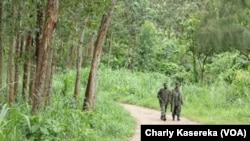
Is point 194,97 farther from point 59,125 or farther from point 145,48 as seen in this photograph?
point 59,125

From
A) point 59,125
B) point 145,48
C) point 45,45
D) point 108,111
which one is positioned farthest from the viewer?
point 145,48

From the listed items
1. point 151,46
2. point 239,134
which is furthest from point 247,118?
point 151,46

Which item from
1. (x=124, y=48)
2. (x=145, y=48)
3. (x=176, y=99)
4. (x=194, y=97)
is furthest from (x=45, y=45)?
(x=124, y=48)

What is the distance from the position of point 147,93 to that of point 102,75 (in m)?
5.05

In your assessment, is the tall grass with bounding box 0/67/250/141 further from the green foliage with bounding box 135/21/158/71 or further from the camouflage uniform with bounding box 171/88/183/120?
the green foliage with bounding box 135/21/158/71

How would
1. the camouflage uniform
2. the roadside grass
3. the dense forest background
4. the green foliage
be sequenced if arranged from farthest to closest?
the green foliage → the roadside grass → the camouflage uniform → the dense forest background

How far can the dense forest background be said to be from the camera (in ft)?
48.7

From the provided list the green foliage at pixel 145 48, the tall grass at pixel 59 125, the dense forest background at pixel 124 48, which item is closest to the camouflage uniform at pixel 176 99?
the tall grass at pixel 59 125

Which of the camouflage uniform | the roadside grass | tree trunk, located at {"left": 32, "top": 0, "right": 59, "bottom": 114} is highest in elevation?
tree trunk, located at {"left": 32, "top": 0, "right": 59, "bottom": 114}

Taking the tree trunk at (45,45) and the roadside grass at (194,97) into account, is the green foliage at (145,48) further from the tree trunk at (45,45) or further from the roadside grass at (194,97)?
the tree trunk at (45,45)

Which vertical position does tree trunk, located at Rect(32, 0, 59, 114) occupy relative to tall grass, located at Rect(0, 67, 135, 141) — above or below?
above

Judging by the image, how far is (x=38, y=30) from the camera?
15234mm

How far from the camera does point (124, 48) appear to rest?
44.2 m

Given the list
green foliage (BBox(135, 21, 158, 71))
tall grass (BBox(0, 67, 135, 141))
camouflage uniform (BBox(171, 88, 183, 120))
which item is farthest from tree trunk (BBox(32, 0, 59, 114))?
green foliage (BBox(135, 21, 158, 71))
